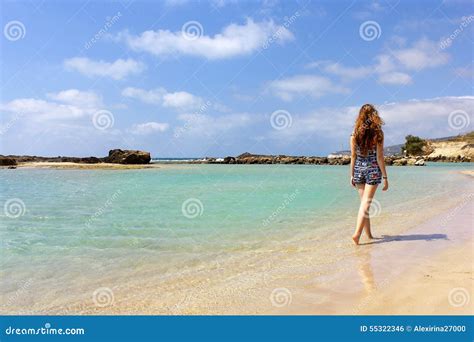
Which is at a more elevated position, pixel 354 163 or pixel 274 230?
pixel 354 163

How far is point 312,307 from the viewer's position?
4348 millimetres

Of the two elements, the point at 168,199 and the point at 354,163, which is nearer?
the point at 354,163

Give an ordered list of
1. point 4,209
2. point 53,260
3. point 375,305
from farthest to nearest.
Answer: point 4,209
point 53,260
point 375,305

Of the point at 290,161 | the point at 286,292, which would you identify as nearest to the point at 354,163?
the point at 286,292

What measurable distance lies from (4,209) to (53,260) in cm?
752

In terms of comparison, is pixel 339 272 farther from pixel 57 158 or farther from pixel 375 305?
pixel 57 158

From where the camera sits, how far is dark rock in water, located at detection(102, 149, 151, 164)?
6488 cm

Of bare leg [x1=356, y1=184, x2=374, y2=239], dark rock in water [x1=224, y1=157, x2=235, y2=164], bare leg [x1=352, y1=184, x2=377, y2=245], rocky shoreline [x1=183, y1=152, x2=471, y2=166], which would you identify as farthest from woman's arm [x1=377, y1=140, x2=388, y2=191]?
dark rock in water [x1=224, y1=157, x2=235, y2=164]

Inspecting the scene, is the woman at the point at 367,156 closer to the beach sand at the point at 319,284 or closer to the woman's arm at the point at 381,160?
the woman's arm at the point at 381,160

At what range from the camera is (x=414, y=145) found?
402 ft

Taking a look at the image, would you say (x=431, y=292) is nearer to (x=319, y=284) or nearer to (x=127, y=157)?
(x=319, y=284)

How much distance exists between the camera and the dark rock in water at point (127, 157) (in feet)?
213

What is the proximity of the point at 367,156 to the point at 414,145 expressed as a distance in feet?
412

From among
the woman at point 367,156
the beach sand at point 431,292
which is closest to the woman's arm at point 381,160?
the woman at point 367,156
